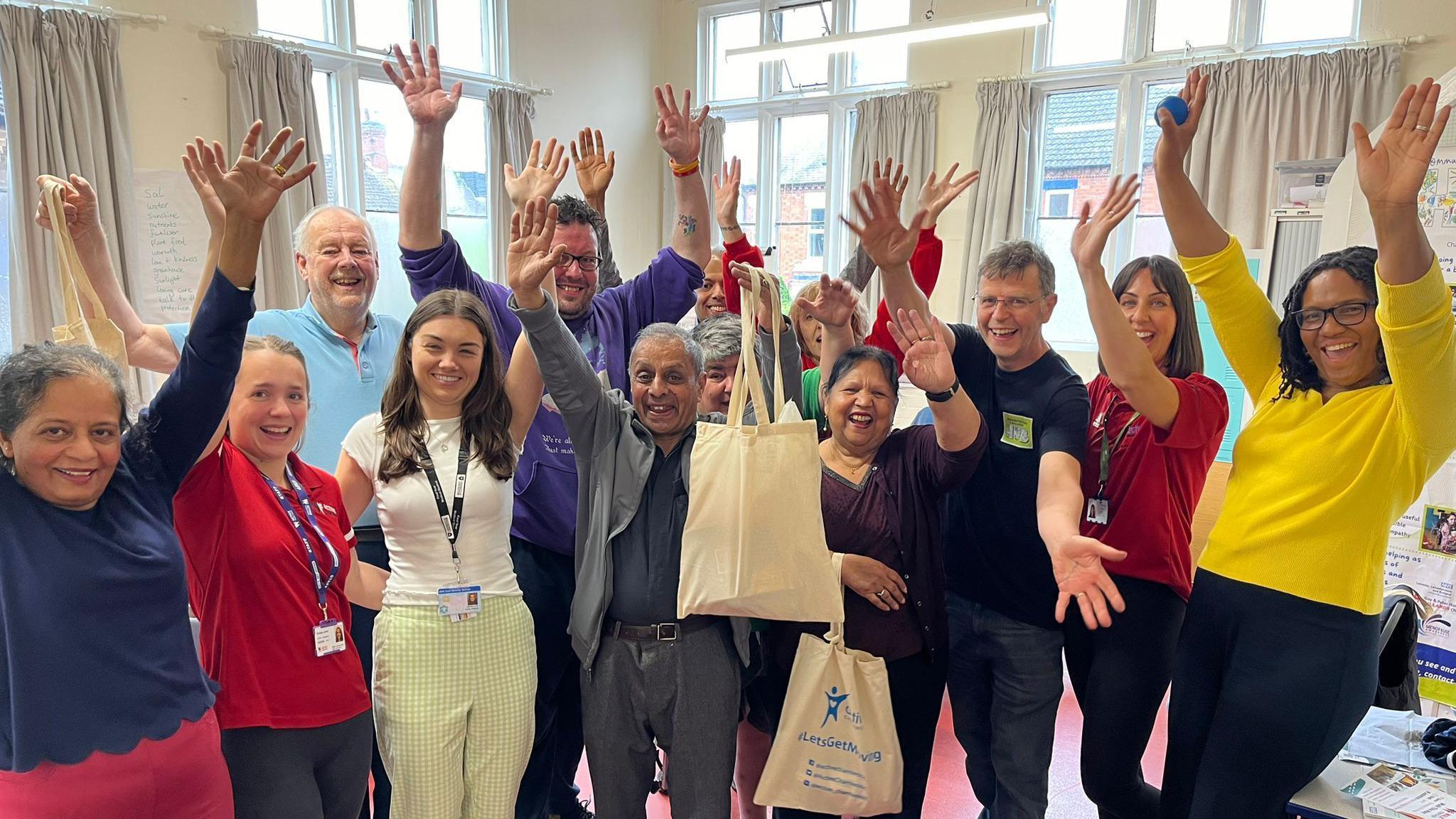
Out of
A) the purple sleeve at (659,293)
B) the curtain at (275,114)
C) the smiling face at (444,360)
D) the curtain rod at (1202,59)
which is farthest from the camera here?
the curtain at (275,114)

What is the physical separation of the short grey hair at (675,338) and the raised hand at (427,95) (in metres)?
0.76

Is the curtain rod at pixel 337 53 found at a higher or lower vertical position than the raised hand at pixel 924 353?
higher

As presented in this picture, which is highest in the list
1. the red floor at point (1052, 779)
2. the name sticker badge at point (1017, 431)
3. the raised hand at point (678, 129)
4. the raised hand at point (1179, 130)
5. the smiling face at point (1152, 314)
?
the raised hand at point (678, 129)

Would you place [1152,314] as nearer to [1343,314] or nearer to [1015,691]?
[1343,314]

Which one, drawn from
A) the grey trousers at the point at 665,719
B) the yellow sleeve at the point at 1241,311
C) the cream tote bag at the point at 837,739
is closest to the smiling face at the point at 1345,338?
the yellow sleeve at the point at 1241,311

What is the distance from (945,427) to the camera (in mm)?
1875

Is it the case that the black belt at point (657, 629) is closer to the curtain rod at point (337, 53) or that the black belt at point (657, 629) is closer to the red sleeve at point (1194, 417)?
the red sleeve at point (1194, 417)

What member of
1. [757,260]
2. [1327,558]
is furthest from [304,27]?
[1327,558]

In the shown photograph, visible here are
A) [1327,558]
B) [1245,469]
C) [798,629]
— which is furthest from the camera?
[798,629]

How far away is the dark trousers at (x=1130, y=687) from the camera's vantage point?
2.01 m

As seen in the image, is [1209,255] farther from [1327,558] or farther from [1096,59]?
[1096,59]

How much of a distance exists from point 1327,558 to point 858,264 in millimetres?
1792

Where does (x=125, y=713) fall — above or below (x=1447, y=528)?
above

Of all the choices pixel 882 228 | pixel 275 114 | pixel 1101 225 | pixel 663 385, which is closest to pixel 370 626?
pixel 663 385
